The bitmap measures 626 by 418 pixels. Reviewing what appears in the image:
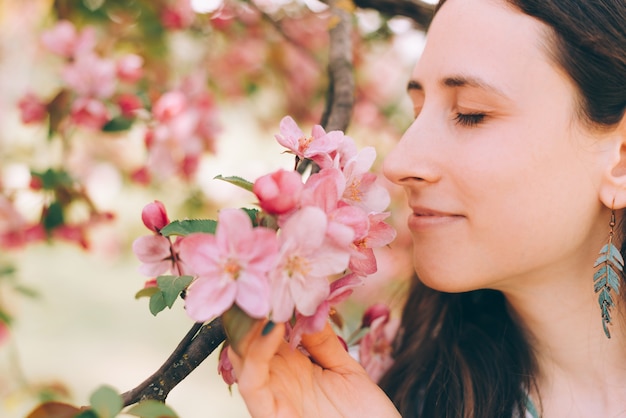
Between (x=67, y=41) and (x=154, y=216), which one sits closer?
(x=154, y=216)

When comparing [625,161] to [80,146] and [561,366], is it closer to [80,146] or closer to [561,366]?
[561,366]

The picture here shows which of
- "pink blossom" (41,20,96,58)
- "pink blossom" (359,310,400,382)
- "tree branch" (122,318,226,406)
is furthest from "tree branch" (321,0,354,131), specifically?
"pink blossom" (41,20,96,58)

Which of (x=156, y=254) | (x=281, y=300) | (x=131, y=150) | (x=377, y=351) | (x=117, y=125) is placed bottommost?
(x=131, y=150)

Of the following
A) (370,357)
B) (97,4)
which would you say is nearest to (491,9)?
(370,357)

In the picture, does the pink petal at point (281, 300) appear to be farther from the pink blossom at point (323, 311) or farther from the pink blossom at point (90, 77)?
the pink blossom at point (90, 77)

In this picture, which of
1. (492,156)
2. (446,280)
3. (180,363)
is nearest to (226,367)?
(180,363)

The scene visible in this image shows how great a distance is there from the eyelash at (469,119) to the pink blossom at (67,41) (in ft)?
3.28

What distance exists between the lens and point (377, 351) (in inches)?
55.2

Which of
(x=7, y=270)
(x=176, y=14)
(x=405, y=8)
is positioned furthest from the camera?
(x=176, y=14)

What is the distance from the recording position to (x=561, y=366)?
1192 mm

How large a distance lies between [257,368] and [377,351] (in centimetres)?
70

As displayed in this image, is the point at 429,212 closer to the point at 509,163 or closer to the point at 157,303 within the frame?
the point at 509,163

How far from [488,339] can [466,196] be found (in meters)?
0.43

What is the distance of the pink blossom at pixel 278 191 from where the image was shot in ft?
2.30
